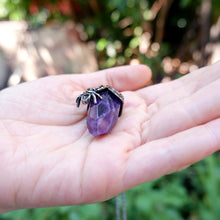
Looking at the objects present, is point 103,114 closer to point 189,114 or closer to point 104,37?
point 189,114

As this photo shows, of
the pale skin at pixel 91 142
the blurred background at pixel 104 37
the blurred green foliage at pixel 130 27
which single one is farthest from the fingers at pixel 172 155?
the blurred green foliage at pixel 130 27

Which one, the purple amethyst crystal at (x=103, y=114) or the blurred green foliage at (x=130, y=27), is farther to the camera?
the blurred green foliage at (x=130, y=27)

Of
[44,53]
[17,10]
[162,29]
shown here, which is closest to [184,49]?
[162,29]

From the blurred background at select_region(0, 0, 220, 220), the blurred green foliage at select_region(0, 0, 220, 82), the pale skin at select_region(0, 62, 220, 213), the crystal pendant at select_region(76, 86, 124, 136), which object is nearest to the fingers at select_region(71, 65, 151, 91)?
the pale skin at select_region(0, 62, 220, 213)

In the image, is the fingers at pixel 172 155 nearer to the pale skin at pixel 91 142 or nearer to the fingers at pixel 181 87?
the pale skin at pixel 91 142

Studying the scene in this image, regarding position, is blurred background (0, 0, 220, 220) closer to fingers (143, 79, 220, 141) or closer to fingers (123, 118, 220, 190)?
fingers (143, 79, 220, 141)

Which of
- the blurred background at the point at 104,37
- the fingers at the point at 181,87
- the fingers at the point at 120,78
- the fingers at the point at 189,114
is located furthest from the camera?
the blurred background at the point at 104,37

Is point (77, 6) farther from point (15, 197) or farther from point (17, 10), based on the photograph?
point (15, 197)
